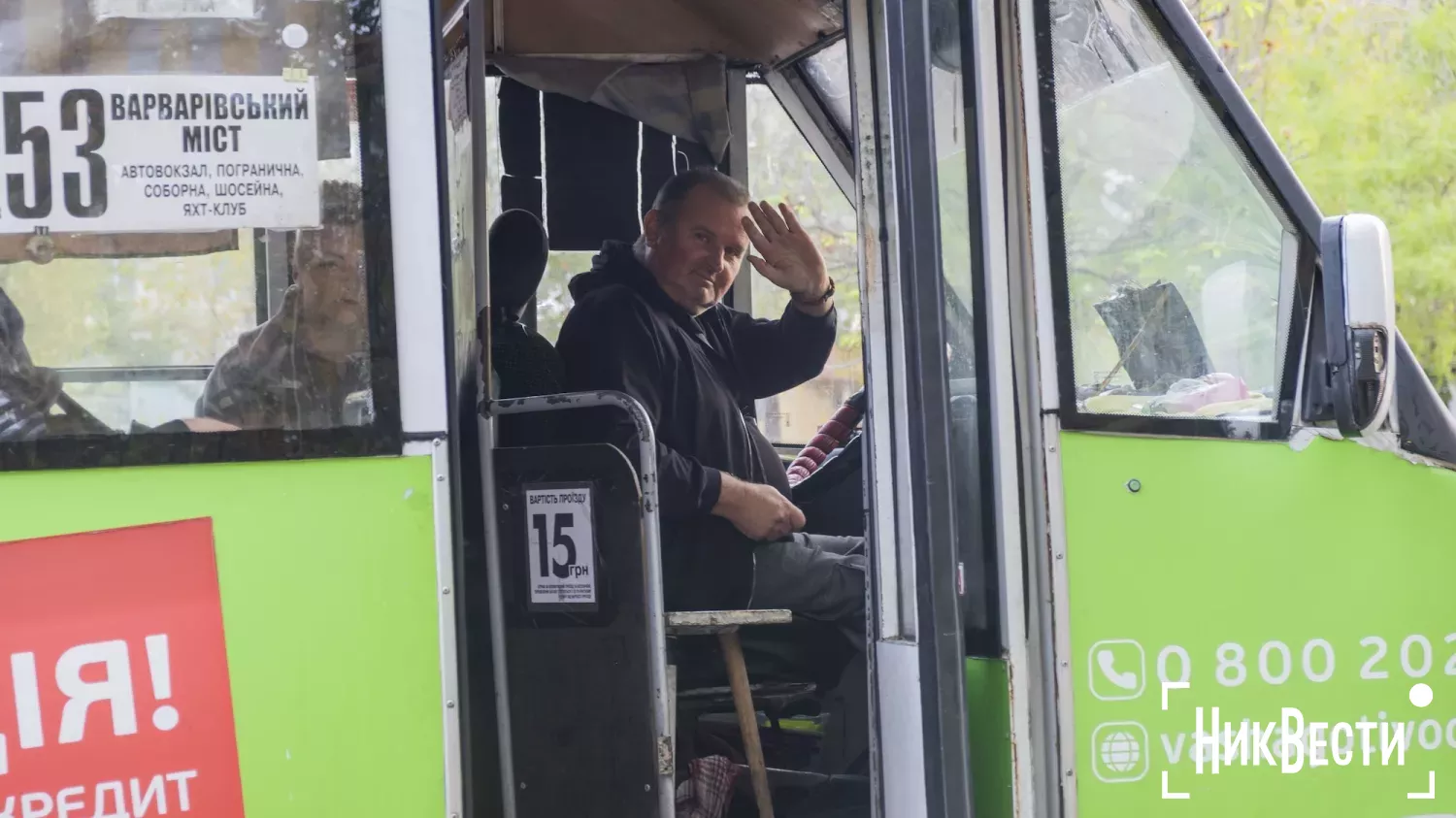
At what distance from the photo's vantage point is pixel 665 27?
4398mm

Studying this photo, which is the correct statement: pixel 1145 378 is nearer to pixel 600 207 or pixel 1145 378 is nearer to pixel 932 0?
pixel 932 0

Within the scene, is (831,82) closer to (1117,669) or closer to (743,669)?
(743,669)

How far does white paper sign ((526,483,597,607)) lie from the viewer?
107 inches

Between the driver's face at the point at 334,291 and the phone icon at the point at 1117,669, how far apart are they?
4.24ft

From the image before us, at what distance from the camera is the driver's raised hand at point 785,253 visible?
12.5 feet

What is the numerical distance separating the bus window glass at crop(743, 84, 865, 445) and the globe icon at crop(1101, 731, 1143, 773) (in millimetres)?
1920

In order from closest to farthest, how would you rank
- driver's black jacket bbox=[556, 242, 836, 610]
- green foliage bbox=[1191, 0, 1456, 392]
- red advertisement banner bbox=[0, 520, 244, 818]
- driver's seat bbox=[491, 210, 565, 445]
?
red advertisement banner bbox=[0, 520, 244, 818] → driver's seat bbox=[491, 210, 565, 445] → driver's black jacket bbox=[556, 242, 836, 610] → green foliage bbox=[1191, 0, 1456, 392]

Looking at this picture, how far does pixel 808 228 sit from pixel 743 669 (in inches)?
51.7

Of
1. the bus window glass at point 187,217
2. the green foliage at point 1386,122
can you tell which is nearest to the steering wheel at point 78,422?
the bus window glass at point 187,217

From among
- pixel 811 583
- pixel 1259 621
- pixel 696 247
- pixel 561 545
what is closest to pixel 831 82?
pixel 696 247

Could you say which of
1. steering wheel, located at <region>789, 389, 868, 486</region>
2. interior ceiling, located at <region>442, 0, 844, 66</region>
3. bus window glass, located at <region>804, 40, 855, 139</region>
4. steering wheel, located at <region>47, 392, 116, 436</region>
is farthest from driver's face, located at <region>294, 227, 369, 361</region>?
steering wheel, located at <region>789, 389, 868, 486</region>

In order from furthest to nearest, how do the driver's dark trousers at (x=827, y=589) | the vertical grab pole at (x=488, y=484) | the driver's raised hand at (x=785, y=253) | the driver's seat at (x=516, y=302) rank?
the driver's raised hand at (x=785, y=253)
the driver's dark trousers at (x=827, y=589)
the driver's seat at (x=516, y=302)
the vertical grab pole at (x=488, y=484)

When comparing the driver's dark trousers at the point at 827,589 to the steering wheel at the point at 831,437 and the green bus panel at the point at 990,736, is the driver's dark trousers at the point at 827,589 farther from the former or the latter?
the green bus panel at the point at 990,736

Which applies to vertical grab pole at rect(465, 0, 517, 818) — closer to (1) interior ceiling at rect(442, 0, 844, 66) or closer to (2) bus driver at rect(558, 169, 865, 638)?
(2) bus driver at rect(558, 169, 865, 638)
